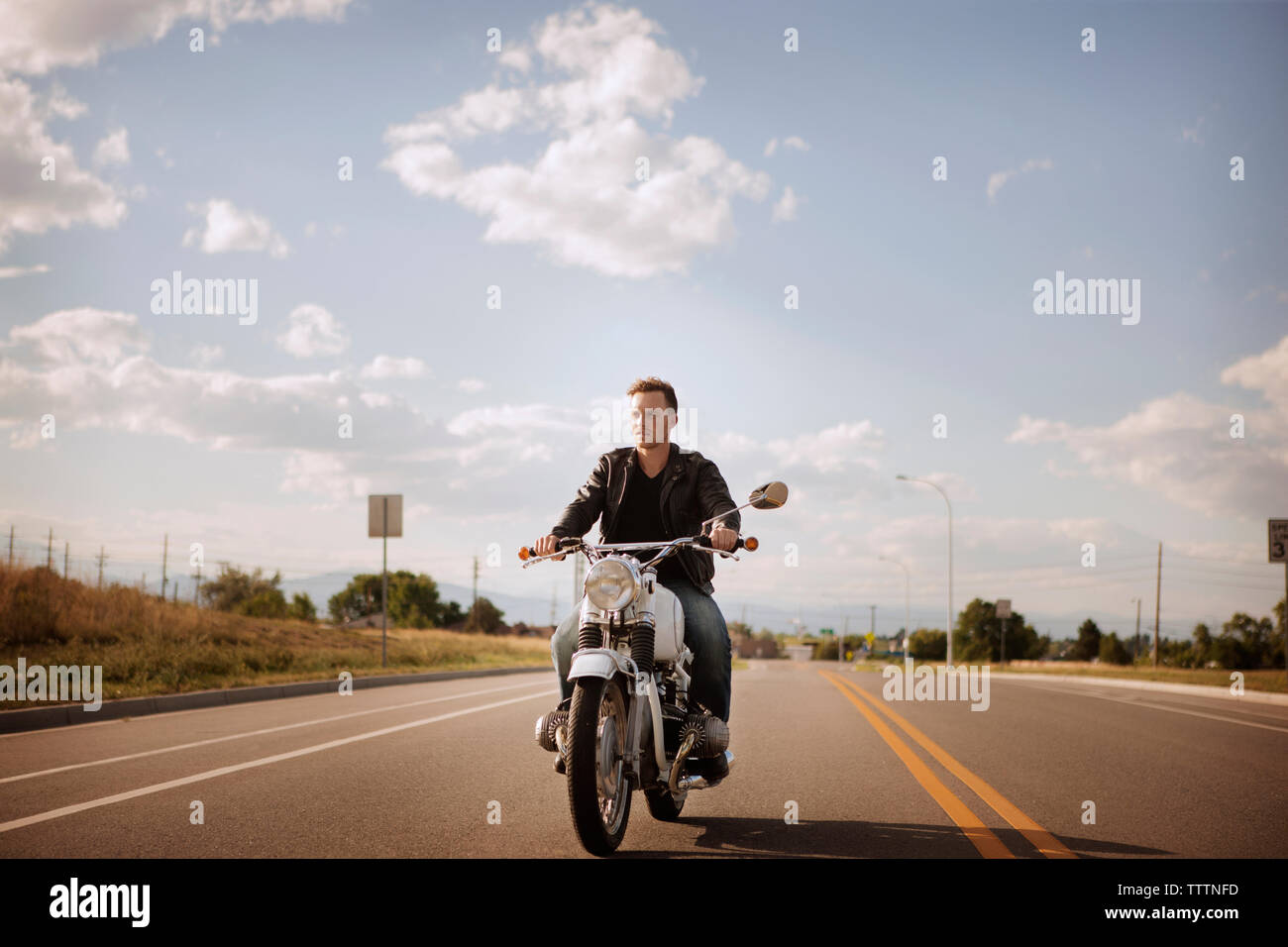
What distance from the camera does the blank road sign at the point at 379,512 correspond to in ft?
77.8

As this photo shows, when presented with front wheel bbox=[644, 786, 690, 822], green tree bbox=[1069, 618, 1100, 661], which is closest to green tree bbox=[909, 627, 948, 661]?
green tree bbox=[1069, 618, 1100, 661]

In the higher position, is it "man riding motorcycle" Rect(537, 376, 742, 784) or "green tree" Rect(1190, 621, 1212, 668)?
"man riding motorcycle" Rect(537, 376, 742, 784)

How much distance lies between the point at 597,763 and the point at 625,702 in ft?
1.31

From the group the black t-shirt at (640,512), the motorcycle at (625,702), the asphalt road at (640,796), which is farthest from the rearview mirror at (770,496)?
the asphalt road at (640,796)

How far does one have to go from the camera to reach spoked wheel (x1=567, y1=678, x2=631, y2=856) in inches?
154

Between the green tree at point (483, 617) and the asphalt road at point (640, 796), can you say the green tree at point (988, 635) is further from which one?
the asphalt road at point (640, 796)

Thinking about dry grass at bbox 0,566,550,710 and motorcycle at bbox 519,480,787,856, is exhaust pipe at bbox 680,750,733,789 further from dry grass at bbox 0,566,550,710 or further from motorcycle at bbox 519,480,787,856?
dry grass at bbox 0,566,550,710

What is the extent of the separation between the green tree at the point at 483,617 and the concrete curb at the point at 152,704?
81.5 meters

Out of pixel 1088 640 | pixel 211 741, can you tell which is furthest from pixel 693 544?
pixel 1088 640

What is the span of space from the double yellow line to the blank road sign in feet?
52.9

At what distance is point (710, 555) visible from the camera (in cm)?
529

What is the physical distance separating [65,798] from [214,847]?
2.09 meters
